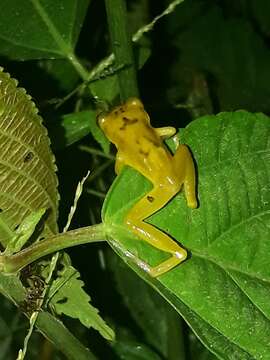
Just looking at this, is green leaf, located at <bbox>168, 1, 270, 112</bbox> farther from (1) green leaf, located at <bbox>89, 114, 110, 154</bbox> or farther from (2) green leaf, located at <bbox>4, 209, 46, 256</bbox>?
(2) green leaf, located at <bbox>4, 209, 46, 256</bbox>

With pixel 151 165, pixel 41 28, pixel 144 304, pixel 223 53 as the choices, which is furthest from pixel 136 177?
pixel 223 53

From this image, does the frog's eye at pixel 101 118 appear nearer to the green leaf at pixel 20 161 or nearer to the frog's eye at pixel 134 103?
the frog's eye at pixel 134 103

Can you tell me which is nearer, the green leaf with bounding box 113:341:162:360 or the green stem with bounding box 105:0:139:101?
the green stem with bounding box 105:0:139:101

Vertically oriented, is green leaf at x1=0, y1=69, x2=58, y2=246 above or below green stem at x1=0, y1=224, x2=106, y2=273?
above

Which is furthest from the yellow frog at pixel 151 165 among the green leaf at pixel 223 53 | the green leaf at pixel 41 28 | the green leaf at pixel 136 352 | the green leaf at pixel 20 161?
the green leaf at pixel 223 53

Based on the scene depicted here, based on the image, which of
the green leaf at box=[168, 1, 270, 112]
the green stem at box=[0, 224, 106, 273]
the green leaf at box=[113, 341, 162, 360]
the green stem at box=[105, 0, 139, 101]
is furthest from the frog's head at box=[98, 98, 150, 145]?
the green leaf at box=[168, 1, 270, 112]

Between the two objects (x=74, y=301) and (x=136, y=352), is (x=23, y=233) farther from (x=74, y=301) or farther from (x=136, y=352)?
(x=136, y=352)

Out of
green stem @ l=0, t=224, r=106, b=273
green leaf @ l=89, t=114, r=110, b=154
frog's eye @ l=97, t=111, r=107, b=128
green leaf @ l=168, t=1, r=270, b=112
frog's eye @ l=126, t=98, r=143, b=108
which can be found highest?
frog's eye @ l=126, t=98, r=143, b=108
